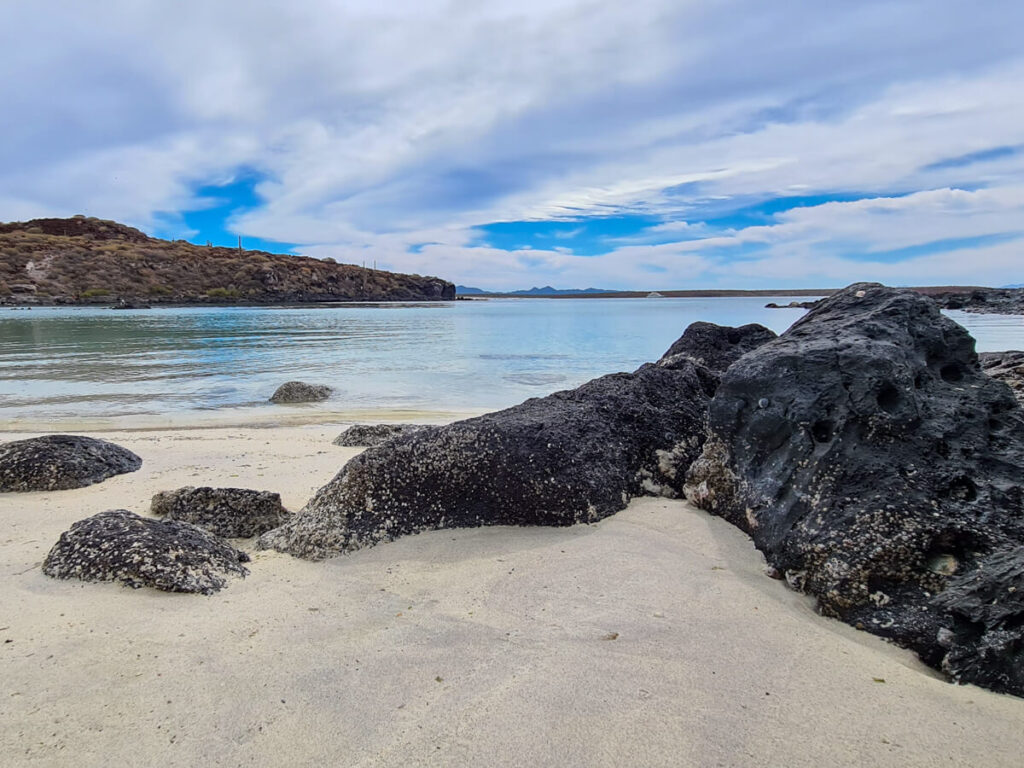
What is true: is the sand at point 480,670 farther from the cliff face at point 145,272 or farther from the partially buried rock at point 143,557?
the cliff face at point 145,272

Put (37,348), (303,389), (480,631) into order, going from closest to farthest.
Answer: (480,631), (303,389), (37,348)

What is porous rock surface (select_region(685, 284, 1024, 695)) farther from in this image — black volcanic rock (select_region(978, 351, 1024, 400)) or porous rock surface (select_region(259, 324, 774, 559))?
black volcanic rock (select_region(978, 351, 1024, 400))

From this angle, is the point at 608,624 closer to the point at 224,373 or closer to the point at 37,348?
Result: the point at 224,373

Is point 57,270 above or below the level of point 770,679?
above

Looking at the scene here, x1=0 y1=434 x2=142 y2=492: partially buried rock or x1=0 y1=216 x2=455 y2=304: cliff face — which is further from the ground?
x1=0 y1=216 x2=455 y2=304: cliff face

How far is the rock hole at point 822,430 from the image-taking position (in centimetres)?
303

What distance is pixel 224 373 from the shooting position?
1633 cm

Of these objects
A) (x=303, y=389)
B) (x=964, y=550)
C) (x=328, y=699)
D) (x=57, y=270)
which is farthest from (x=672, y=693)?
(x=57, y=270)

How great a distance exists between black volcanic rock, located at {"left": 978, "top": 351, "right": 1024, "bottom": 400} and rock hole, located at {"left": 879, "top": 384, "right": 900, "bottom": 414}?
133 centimetres

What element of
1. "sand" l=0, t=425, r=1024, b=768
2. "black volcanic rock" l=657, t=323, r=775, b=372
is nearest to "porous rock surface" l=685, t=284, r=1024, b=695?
"sand" l=0, t=425, r=1024, b=768

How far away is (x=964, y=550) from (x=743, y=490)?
1.03 m

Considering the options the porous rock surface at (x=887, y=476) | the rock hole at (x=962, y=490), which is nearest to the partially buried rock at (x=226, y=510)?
the porous rock surface at (x=887, y=476)

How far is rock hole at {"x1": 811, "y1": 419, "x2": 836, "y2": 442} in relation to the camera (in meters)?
3.03

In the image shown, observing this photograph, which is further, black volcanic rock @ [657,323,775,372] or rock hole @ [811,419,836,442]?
black volcanic rock @ [657,323,775,372]
